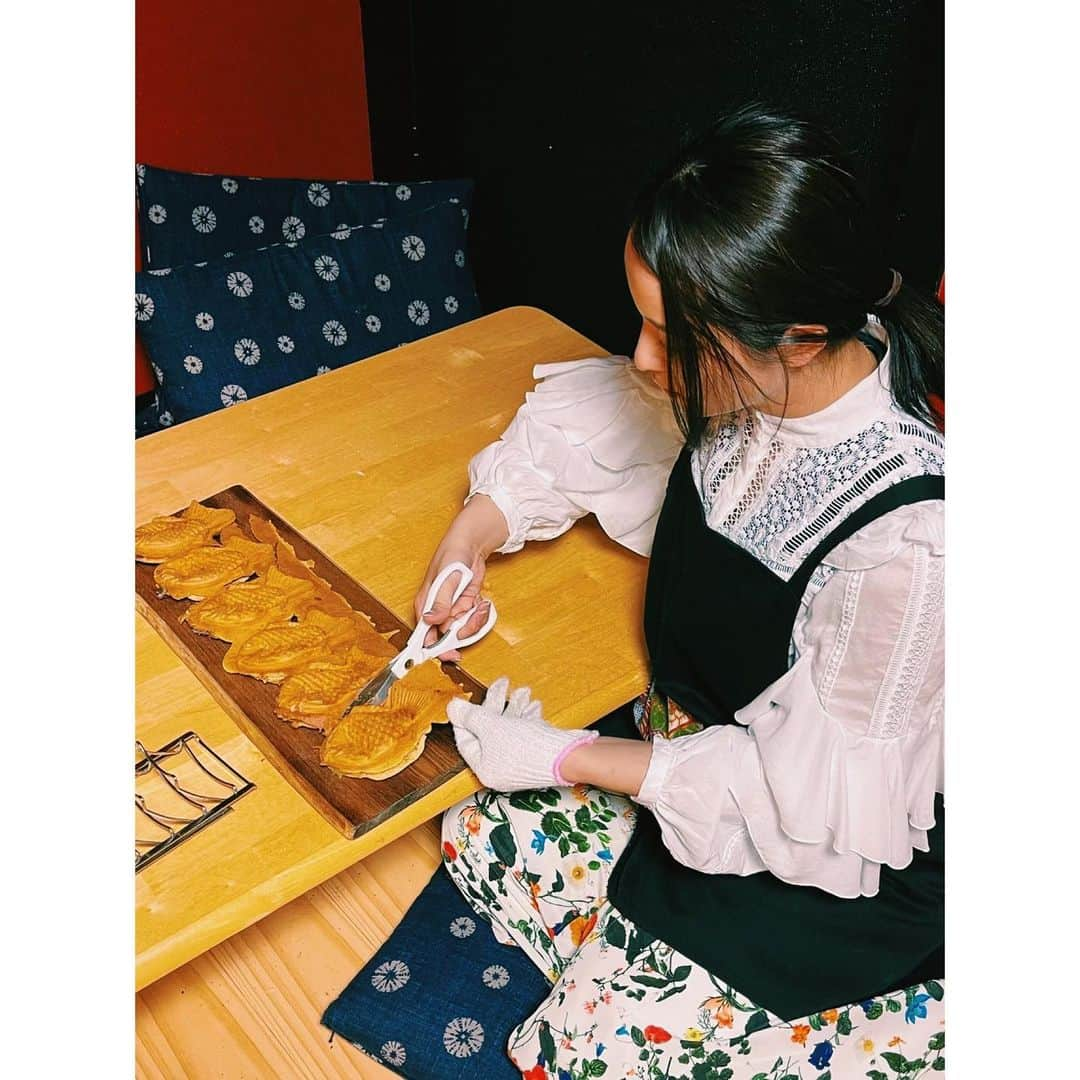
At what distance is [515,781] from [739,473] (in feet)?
1.48

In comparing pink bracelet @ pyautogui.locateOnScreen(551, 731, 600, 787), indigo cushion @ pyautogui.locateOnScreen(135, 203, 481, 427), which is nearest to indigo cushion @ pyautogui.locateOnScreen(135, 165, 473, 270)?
indigo cushion @ pyautogui.locateOnScreen(135, 203, 481, 427)

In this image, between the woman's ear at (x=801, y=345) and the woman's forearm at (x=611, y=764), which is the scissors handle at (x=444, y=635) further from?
the woman's ear at (x=801, y=345)

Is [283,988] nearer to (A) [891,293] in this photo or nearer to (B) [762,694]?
(B) [762,694]

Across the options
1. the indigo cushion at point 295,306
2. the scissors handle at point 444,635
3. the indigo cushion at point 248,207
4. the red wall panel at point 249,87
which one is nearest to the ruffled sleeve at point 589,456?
the scissors handle at point 444,635

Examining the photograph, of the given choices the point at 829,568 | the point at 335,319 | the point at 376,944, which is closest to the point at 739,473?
the point at 829,568

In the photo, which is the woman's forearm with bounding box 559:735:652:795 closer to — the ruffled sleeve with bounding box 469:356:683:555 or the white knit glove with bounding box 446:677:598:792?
the white knit glove with bounding box 446:677:598:792

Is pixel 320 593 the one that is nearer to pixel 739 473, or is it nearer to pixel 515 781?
pixel 515 781

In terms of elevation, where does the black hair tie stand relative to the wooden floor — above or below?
above

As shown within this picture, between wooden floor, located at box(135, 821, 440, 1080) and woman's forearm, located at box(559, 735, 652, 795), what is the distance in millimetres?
544

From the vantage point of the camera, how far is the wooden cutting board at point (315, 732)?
1.17 m

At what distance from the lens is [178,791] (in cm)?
117

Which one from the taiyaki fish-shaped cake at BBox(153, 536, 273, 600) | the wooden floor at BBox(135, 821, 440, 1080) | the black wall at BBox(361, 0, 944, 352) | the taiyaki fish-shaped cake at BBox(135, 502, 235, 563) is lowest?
the wooden floor at BBox(135, 821, 440, 1080)

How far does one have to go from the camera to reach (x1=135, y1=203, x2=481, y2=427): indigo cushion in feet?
7.05

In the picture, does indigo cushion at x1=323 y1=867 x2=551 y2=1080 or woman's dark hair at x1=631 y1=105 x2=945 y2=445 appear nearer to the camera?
woman's dark hair at x1=631 y1=105 x2=945 y2=445
